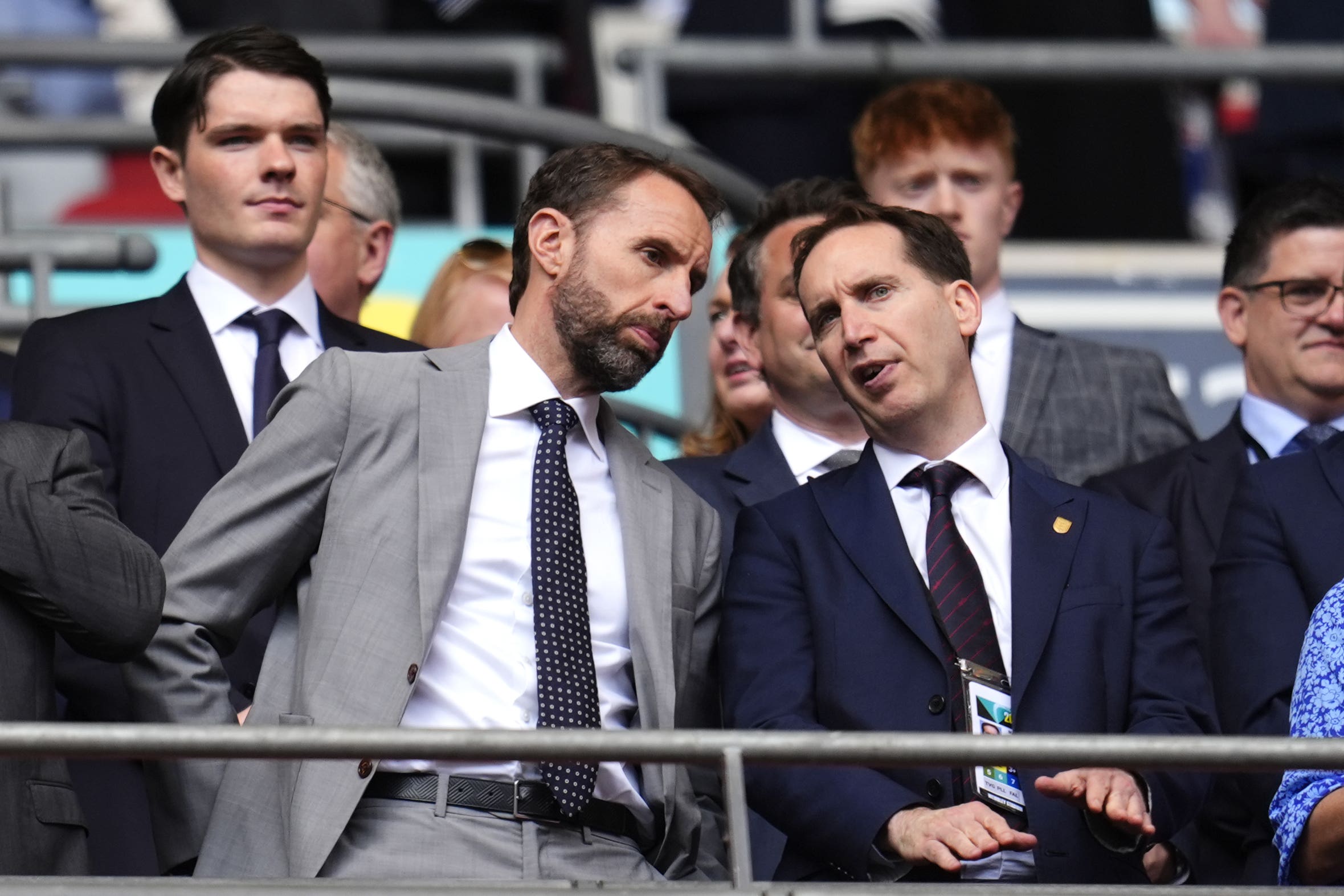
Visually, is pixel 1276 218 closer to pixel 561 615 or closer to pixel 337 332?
pixel 337 332

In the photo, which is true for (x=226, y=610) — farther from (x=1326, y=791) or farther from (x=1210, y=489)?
(x=1210, y=489)

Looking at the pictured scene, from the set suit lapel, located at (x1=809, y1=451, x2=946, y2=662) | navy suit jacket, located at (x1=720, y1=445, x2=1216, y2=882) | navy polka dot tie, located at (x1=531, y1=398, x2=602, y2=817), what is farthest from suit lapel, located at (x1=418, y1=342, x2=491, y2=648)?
suit lapel, located at (x1=809, y1=451, x2=946, y2=662)

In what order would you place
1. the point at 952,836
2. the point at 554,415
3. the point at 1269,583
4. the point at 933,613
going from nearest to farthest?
the point at 952,836, the point at 933,613, the point at 554,415, the point at 1269,583

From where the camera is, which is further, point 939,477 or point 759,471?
point 759,471

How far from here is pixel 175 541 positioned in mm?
3902

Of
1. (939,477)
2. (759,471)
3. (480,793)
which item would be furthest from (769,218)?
(480,793)

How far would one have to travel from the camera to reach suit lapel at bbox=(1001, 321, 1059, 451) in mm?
Result: 5355

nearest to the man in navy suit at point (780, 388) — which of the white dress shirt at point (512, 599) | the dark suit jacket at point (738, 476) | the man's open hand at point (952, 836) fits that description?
the dark suit jacket at point (738, 476)

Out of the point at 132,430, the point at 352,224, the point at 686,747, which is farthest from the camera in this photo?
the point at 352,224

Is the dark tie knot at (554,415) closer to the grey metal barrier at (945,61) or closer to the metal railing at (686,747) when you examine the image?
the metal railing at (686,747)

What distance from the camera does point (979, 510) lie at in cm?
412

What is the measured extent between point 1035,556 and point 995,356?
5.19ft

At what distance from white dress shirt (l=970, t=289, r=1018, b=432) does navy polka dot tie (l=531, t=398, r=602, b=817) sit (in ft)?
5.35

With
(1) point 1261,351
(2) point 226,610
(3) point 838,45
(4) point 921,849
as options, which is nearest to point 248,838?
(2) point 226,610
